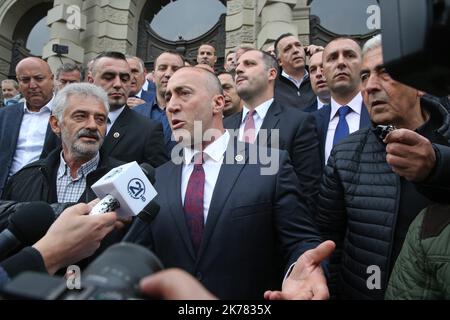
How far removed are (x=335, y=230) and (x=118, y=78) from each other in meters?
2.39

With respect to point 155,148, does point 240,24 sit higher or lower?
higher

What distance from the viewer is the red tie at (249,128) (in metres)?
3.17

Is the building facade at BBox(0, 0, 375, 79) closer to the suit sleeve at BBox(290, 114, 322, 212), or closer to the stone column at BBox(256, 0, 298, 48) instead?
the stone column at BBox(256, 0, 298, 48)

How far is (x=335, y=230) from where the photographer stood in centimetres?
224

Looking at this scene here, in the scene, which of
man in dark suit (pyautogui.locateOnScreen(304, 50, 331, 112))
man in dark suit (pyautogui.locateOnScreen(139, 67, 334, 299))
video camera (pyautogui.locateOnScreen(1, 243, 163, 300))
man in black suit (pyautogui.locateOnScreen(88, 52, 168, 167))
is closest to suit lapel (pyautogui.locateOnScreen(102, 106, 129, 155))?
man in black suit (pyautogui.locateOnScreen(88, 52, 168, 167))

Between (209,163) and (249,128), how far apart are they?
1165mm

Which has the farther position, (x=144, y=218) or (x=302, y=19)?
(x=302, y=19)

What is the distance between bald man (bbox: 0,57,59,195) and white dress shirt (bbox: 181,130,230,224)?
5.15ft

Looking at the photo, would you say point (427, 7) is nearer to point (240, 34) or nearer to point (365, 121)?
point (365, 121)

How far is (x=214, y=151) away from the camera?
7.32 ft

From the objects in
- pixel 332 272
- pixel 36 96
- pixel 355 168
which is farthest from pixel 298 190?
pixel 36 96

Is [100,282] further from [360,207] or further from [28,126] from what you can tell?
[28,126]

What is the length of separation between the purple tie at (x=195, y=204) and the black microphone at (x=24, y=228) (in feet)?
2.07

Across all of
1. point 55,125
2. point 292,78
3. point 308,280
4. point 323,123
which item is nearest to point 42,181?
point 55,125
